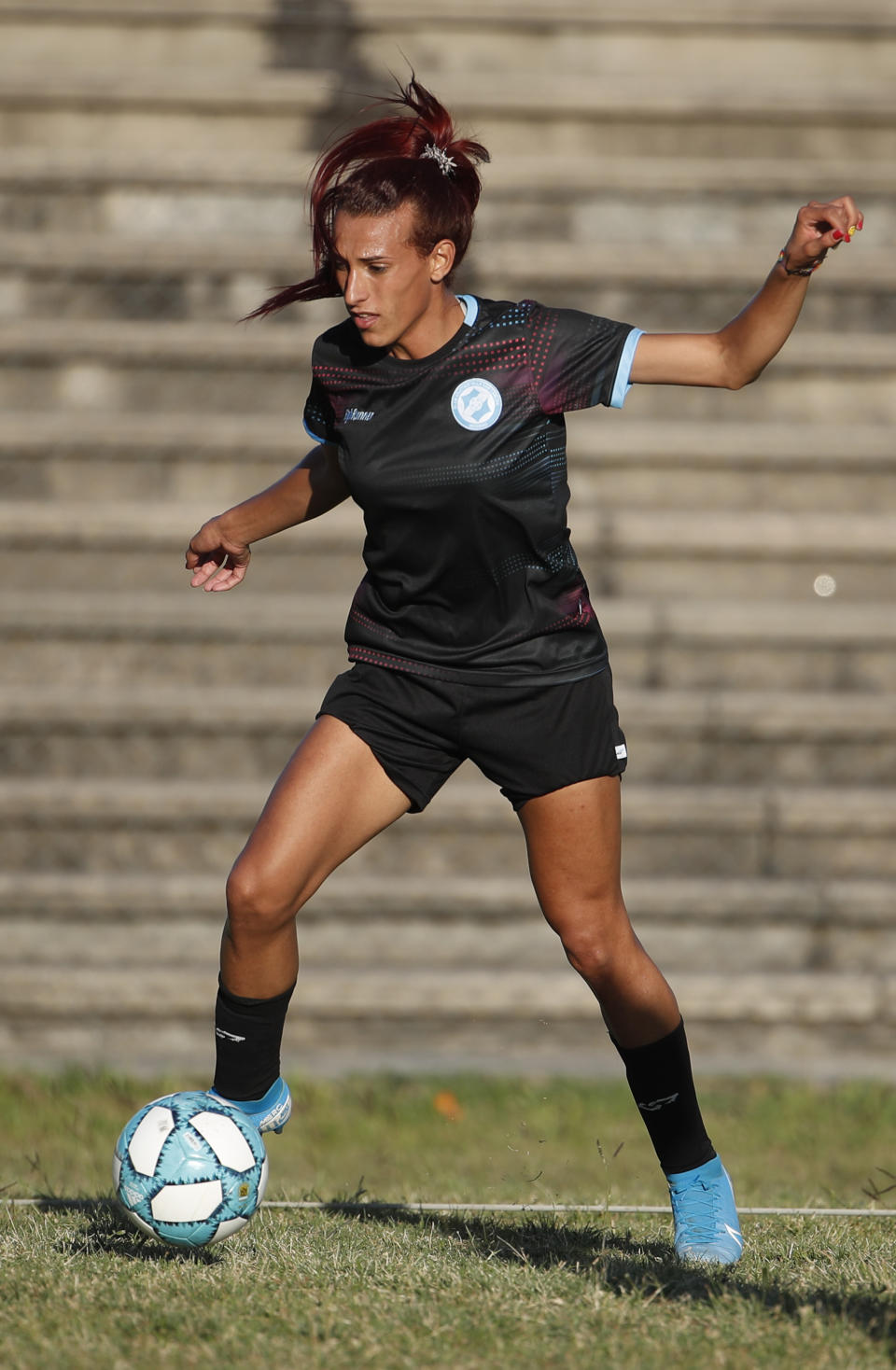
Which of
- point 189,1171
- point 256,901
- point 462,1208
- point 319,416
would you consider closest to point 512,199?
point 319,416

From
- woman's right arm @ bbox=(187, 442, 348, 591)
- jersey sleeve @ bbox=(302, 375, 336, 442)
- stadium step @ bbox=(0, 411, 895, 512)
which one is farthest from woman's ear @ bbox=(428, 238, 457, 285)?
stadium step @ bbox=(0, 411, 895, 512)

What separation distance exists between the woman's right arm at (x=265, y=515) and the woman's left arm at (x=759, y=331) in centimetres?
79

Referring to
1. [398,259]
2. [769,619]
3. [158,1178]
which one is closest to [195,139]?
[769,619]

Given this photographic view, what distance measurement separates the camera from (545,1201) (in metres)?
4.75

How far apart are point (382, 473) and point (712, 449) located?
4.78m

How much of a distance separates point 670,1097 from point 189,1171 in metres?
1.10

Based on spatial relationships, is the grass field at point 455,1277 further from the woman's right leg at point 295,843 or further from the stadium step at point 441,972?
the stadium step at point 441,972

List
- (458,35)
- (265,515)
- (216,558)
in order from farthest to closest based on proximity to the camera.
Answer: (458,35), (216,558), (265,515)

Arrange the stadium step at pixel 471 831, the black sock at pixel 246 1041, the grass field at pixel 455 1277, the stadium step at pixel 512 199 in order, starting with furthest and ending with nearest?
the stadium step at pixel 512 199 → the stadium step at pixel 471 831 → the black sock at pixel 246 1041 → the grass field at pixel 455 1277

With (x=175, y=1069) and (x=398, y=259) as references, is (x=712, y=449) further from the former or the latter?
(x=398, y=259)

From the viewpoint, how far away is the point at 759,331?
3.43 m

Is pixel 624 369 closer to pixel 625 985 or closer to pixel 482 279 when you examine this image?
pixel 625 985

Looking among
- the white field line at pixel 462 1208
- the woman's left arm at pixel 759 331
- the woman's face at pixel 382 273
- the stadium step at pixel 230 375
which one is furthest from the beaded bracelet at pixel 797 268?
the stadium step at pixel 230 375

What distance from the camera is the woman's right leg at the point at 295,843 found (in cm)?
349
